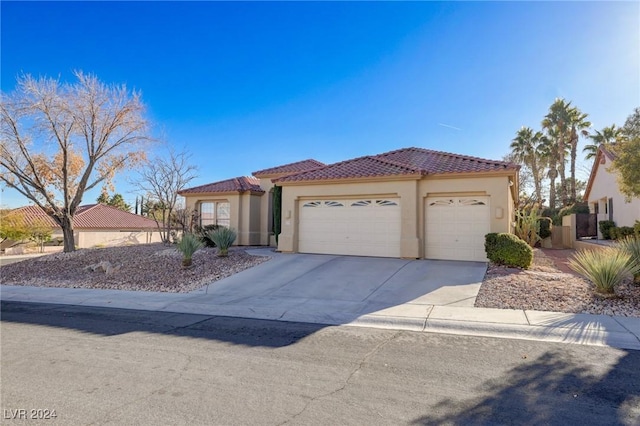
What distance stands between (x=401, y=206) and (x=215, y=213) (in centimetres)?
1116

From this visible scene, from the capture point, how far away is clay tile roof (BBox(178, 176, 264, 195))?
2048 cm

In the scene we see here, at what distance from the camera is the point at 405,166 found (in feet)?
49.6

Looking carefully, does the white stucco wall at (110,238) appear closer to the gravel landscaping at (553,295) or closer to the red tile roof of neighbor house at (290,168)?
the red tile roof of neighbor house at (290,168)

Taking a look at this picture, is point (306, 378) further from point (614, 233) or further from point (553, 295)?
point (614, 233)

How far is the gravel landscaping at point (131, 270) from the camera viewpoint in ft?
39.8

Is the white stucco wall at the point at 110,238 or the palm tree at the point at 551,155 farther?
the white stucco wall at the point at 110,238

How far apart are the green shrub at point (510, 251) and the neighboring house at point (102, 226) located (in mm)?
30375

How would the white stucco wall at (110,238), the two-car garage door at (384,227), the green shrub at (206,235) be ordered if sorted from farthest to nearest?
the white stucco wall at (110,238)
the green shrub at (206,235)
the two-car garage door at (384,227)

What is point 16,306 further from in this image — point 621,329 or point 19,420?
point 621,329

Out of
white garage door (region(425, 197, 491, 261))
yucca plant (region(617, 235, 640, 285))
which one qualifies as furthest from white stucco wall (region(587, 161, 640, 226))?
yucca plant (region(617, 235, 640, 285))

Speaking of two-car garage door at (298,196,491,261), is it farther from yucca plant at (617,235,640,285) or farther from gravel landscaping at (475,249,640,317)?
yucca plant at (617,235,640,285)

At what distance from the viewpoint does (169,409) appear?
398cm

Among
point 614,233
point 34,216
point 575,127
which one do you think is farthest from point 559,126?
point 34,216

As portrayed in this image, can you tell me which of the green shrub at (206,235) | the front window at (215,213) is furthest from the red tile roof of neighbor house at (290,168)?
the green shrub at (206,235)
